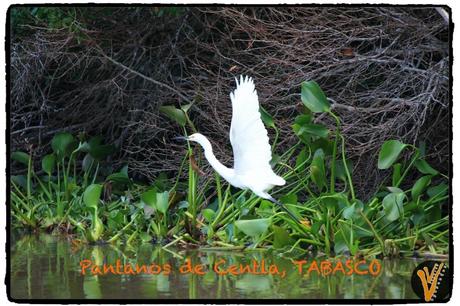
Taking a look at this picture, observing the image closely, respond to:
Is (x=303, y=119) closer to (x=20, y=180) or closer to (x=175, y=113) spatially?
(x=175, y=113)

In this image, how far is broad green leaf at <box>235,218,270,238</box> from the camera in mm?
7051

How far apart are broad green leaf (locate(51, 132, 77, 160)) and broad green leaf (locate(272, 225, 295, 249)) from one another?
1.78 metres

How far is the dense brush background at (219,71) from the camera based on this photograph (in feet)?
24.4

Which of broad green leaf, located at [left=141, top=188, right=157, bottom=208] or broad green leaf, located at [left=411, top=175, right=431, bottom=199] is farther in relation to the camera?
broad green leaf, located at [left=141, top=188, right=157, bottom=208]

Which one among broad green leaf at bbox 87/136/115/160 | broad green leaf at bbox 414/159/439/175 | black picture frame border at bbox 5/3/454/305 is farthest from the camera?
broad green leaf at bbox 87/136/115/160

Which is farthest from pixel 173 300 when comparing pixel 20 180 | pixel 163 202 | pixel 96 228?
pixel 20 180

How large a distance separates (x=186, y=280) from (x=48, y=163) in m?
2.11

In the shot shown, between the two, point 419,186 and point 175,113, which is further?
point 175,113

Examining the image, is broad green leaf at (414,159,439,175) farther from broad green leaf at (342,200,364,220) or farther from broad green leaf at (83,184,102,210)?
broad green leaf at (83,184,102,210)

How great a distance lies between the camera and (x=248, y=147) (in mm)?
Result: 6664

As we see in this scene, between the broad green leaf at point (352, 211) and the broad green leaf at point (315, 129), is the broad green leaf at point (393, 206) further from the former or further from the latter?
the broad green leaf at point (315, 129)

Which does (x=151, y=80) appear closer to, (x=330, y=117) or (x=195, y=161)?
(x=195, y=161)

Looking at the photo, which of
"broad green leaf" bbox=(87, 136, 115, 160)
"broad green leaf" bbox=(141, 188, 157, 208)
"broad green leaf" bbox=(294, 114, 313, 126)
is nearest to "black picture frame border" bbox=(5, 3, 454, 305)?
"broad green leaf" bbox=(294, 114, 313, 126)

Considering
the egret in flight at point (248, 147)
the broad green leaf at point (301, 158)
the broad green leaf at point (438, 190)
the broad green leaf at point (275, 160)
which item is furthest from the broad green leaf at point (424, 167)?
the egret in flight at point (248, 147)
